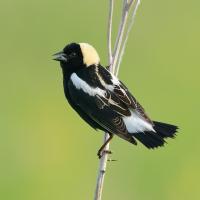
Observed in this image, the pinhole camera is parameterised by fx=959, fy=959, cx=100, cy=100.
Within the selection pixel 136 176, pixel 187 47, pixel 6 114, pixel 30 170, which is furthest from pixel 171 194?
pixel 187 47

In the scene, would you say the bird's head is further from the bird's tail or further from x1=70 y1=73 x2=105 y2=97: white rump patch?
the bird's tail

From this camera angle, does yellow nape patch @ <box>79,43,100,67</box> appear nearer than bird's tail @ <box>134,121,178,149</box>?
No

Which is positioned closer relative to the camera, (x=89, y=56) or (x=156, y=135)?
(x=156, y=135)

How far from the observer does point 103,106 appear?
4891 millimetres

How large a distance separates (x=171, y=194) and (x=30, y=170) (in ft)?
3.69

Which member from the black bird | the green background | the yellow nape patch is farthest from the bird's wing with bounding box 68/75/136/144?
the green background

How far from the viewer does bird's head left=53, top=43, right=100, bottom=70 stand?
511cm

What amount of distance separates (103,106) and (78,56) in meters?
0.39

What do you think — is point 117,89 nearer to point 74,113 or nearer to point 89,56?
point 89,56

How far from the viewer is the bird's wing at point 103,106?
191 inches

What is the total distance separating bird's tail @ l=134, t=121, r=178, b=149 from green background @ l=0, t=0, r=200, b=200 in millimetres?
2375

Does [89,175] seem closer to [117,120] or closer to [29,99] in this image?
[29,99]

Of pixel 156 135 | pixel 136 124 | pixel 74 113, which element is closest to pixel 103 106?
pixel 136 124

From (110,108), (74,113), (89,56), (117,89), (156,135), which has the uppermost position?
(74,113)
